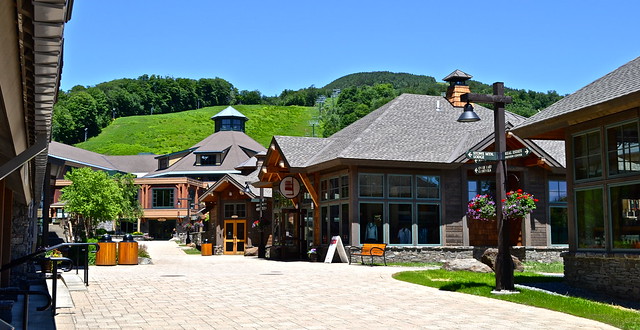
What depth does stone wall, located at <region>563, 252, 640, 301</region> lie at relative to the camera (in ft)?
40.5

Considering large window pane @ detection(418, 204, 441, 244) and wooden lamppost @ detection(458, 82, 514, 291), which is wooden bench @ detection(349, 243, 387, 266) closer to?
large window pane @ detection(418, 204, 441, 244)

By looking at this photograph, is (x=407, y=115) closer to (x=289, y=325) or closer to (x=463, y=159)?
(x=463, y=159)

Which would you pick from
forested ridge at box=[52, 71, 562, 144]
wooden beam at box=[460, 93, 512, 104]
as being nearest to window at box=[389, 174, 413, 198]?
wooden beam at box=[460, 93, 512, 104]

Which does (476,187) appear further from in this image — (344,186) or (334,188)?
(334,188)

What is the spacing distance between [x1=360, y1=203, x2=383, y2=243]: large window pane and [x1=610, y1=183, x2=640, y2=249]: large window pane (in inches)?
444

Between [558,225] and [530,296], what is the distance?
553 inches

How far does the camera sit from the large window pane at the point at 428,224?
79.4ft

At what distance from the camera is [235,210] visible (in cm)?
3594

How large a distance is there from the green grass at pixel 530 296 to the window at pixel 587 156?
9.32ft

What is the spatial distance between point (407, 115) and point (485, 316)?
722 inches

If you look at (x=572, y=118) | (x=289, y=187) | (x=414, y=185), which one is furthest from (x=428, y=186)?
(x=572, y=118)

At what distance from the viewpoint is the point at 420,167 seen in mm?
24000

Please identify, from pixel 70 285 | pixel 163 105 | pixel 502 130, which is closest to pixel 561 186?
pixel 502 130

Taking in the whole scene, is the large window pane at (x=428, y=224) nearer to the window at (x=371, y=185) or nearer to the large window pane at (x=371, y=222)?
the large window pane at (x=371, y=222)
